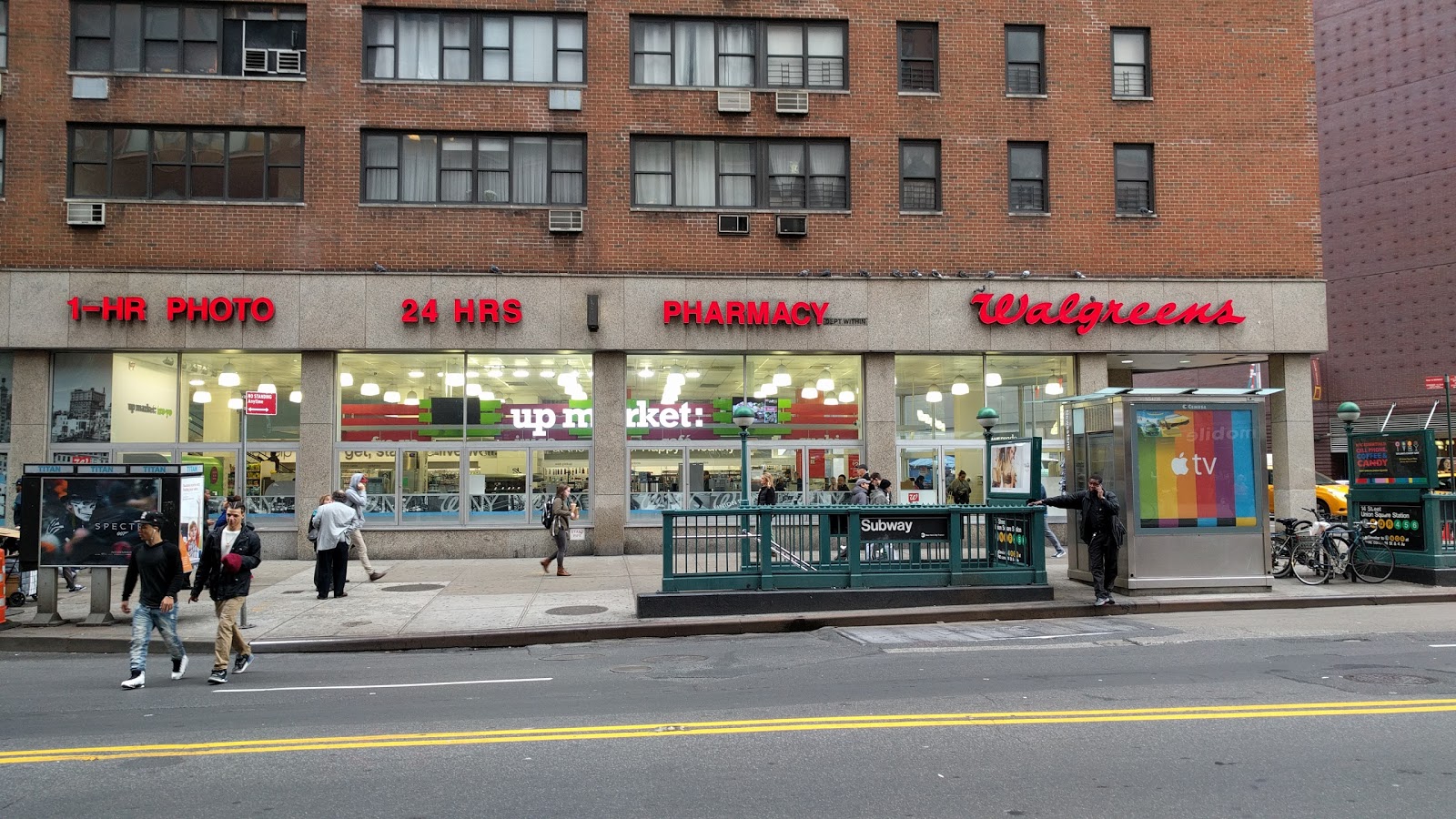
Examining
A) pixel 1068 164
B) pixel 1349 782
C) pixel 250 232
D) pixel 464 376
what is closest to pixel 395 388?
pixel 464 376

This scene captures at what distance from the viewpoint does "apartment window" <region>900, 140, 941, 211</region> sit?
22266 millimetres

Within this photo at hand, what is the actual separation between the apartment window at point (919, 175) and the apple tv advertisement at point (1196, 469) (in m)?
8.78

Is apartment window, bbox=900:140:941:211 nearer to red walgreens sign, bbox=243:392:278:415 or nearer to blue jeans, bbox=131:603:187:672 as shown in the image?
red walgreens sign, bbox=243:392:278:415

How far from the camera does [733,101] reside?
21750mm

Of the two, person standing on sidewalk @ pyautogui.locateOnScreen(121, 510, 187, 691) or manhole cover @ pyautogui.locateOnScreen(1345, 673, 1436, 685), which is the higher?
person standing on sidewalk @ pyautogui.locateOnScreen(121, 510, 187, 691)

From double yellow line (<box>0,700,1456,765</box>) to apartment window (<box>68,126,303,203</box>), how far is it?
51.7 feet

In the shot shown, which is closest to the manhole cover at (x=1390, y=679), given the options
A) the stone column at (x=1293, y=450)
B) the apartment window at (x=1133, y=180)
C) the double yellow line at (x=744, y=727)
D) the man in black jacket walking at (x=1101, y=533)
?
the double yellow line at (x=744, y=727)

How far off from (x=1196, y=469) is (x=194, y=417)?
17.8 m

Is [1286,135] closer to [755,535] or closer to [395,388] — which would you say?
[755,535]

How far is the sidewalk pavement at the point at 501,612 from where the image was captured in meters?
→ 12.4

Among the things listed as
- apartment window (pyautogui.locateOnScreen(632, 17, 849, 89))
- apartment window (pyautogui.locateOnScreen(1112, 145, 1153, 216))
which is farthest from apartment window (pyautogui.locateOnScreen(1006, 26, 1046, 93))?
apartment window (pyautogui.locateOnScreen(632, 17, 849, 89))

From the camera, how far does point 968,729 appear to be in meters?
7.46

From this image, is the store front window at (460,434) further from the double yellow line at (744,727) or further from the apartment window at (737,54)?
the double yellow line at (744,727)

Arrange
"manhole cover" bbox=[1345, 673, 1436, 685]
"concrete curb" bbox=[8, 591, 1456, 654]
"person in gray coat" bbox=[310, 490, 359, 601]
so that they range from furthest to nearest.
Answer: "person in gray coat" bbox=[310, 490, 359, 601], "concrete curb" bbox=[8, 591, 1456, 654], "manhole cover" bbox=[1345, 673, 1436, 685]
